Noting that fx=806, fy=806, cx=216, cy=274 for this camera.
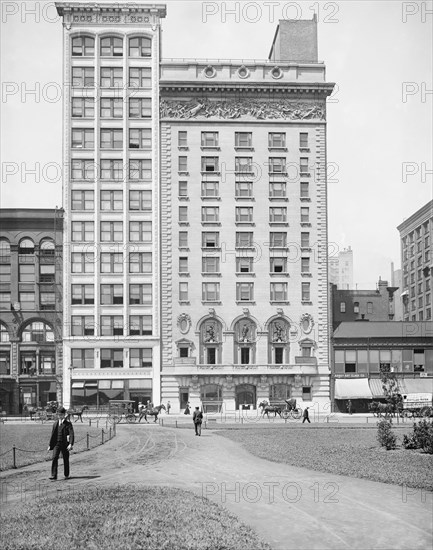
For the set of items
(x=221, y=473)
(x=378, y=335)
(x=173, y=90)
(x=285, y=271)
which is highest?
(x=173, y=90)

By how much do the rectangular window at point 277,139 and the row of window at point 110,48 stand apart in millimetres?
17018

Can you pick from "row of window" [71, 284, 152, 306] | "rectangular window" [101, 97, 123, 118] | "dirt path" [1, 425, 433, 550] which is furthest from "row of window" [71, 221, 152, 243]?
"dirt path" [1, 425, 433, 550]

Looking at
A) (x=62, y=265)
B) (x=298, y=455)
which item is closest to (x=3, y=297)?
(x=62, y=265)

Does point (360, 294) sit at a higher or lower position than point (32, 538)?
higher

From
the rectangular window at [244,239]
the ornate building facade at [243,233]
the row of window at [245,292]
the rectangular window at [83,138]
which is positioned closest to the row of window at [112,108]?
the rectangular window at [83,138]

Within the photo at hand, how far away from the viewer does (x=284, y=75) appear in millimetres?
90500

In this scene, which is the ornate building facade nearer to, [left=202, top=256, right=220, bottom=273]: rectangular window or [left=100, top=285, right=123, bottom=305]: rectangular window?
[left=202, top=256, right=220, bottom=273]: rectangular window

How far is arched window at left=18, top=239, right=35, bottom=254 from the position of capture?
90.6 m

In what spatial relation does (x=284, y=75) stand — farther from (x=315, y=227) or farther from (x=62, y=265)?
(x=62, y=265)

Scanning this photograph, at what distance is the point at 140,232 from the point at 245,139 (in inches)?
617

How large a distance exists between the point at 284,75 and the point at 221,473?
7006 cm

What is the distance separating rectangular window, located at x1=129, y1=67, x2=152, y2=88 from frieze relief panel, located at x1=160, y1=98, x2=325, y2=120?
11.4 feet

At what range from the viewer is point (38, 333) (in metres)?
89.8

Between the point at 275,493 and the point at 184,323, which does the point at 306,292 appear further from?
the point at 275,493
